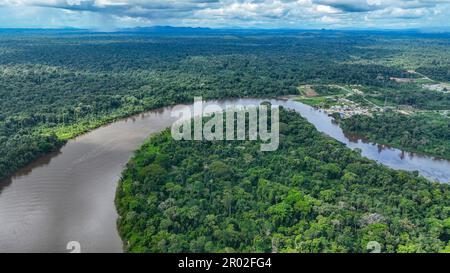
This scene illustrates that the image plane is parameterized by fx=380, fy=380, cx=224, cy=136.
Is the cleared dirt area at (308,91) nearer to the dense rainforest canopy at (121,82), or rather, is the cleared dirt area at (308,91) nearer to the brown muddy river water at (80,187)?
the dense rainforest canopy at (121,82)

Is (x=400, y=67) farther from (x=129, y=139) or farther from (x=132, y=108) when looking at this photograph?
(x=129, y=139)

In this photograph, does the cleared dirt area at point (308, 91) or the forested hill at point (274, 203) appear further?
the cleared dirt area at point (308, 91)

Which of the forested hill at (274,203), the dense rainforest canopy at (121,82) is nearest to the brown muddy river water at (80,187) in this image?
the forested hill at (274,203)

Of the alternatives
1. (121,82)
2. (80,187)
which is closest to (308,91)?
(121,82)

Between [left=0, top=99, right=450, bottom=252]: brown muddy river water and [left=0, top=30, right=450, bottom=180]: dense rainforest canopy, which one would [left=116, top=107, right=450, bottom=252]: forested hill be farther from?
[left=0, top=30, right=450, bottom=180]: dense rainforest canopy

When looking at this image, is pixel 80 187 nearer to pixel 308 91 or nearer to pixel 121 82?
pixel 121 82

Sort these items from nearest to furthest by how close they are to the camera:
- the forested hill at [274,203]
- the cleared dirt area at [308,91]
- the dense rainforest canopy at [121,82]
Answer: the forested hill at [274,203] < the dense rainforest canopy at [121,82] < the cleared dirt area at [308,91]

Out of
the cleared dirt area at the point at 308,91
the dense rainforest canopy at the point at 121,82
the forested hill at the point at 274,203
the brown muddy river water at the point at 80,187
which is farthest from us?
the cleared dirt area at the point at 308,91
